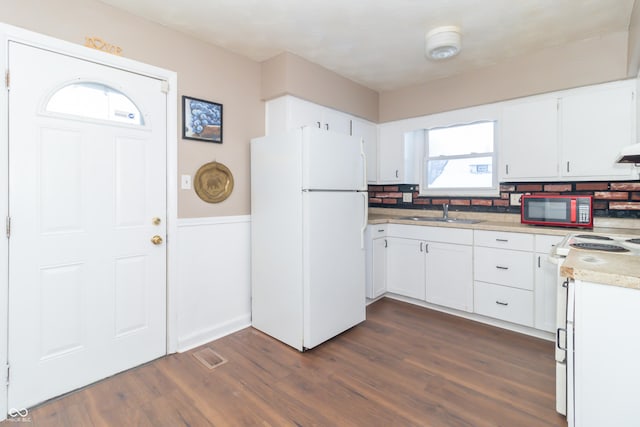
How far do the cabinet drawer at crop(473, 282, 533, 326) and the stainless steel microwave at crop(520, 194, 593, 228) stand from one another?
24.9 inches

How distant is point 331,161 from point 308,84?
90cm

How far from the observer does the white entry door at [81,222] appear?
179 centimetres

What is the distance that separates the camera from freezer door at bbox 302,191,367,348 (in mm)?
2408

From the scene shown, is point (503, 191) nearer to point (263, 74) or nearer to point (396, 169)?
point (396, 169)

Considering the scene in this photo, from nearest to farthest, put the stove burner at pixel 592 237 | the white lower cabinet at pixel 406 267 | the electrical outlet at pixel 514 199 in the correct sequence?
the stove burner at pixel 592 237, the electrical outlet at pixel 514 199, the white lower cabinet at pixel 406 267

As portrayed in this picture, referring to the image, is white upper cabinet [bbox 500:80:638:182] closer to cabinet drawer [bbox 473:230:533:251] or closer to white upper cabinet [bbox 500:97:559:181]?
white upper cabinet [bbox 500:97:559:181]

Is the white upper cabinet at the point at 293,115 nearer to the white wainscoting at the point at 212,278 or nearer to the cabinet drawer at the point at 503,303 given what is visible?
the white wainscoting at the point at 212,278

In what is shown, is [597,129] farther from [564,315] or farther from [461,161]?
[564,315]

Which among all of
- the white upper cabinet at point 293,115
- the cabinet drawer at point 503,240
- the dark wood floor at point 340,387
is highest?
the white upper cabinet at point 293,115

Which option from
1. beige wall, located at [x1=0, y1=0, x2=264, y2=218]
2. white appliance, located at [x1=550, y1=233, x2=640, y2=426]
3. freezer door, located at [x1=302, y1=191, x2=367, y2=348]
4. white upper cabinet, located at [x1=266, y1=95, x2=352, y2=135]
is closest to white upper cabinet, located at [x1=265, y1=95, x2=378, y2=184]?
white upper cabinet, located at [x1=266, y1=95, x2=352, y2=135]

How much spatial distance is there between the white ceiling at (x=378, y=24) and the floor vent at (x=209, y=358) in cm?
243

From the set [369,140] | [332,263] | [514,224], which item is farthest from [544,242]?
[369,140]

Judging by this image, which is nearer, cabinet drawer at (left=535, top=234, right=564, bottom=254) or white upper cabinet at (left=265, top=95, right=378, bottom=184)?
cabinet drawer at (left=535, top=234, right=564, bottom=254)

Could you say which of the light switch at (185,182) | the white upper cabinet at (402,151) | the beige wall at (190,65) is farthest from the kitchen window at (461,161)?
the light switch at (185,182)
